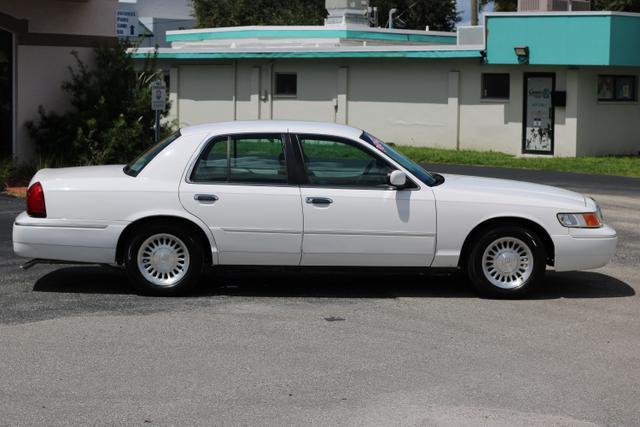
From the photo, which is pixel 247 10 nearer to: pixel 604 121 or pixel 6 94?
pixel 604 121

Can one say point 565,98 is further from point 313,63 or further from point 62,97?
point 62,97

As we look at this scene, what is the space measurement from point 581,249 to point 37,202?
16.2ft

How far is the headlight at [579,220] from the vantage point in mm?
9875

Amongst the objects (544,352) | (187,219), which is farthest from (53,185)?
Result: (544,352)

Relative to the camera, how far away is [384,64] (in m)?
35.9

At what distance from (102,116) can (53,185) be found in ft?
32.4

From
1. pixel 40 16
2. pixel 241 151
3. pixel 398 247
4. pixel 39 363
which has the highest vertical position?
pixel 40 16

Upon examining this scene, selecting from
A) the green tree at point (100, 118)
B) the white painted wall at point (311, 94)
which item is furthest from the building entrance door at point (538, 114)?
the green tree at point (100, 118)

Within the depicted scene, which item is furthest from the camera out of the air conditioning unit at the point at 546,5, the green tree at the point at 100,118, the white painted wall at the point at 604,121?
the air conditioning unit at the point at 546,5

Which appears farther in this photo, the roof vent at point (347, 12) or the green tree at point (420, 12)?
the green tree at point (420, 12)

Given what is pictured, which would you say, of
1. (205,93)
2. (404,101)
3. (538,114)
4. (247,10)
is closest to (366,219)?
(538,114)

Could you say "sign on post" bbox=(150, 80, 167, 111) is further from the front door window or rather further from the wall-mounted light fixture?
the wall-mounted light fixture

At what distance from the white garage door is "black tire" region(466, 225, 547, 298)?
29.9 meters

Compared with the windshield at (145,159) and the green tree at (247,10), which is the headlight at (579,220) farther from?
the green tree at (247,10)
